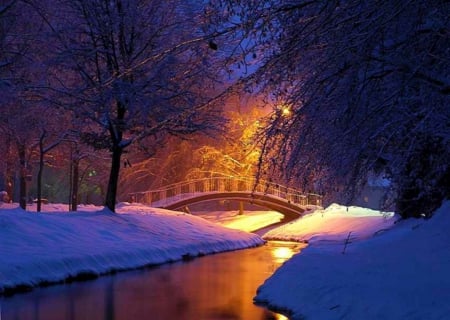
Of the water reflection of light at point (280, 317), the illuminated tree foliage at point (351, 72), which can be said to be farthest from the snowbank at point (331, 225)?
the illuminated tree foliage at point (351, 72)

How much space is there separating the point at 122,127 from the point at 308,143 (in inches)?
540

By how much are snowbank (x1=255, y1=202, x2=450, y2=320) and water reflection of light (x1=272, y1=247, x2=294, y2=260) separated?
25.7 feet

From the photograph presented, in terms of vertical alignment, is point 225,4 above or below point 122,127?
below

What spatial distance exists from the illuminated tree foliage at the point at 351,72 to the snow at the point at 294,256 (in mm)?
1499

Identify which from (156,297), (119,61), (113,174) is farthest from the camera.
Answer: (113,174)

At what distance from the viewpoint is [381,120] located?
26.6ft

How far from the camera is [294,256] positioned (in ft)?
52.5

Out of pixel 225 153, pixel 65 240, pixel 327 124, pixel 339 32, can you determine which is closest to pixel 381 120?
pixel 327 124

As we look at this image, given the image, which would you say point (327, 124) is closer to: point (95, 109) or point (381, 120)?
point (381, 120)

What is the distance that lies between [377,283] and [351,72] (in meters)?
3.40

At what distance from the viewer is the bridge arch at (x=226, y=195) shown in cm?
3697

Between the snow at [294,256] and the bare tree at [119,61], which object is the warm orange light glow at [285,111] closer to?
the snow at [294,256]

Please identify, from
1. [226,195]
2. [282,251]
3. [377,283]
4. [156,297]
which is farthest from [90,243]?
[226,195]

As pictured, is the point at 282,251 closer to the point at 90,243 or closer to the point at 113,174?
the point at 113,174
